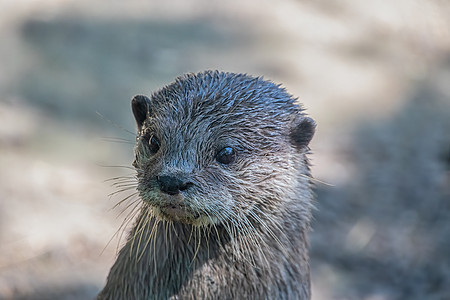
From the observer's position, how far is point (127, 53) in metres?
5.88

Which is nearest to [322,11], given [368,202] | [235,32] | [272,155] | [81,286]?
[235,32]

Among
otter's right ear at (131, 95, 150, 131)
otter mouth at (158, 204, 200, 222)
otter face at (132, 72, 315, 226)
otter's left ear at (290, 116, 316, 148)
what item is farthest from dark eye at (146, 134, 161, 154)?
otter's left ear at (290, 116, 316, 148)

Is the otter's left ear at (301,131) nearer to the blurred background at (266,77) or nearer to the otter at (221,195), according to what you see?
the otter at (221,195)

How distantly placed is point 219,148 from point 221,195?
16 centimetres

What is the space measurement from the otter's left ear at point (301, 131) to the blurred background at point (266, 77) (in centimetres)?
180

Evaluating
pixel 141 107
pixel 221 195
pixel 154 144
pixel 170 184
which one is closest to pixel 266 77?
pixel 141 107

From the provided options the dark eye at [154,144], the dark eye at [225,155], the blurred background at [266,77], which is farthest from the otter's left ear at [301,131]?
the blurred background at [266,77]

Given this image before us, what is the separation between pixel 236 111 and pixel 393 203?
2645 mm

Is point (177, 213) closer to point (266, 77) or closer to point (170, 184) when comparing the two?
point (170, 184)

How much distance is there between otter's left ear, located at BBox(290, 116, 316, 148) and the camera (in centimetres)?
248

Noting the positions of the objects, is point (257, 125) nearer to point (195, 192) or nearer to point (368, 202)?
point (195, 192)

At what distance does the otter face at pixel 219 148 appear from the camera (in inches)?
88.0

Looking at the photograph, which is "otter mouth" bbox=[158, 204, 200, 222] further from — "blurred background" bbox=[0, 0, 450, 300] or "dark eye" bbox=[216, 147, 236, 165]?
"blurred background" bbox=[0, 0, 450, 300]

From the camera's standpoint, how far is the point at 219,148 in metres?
2.35
